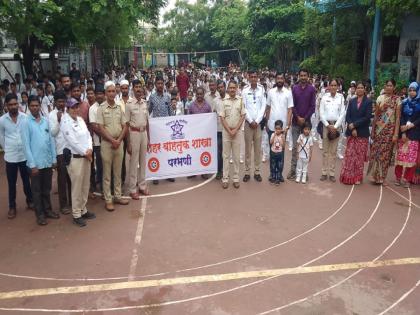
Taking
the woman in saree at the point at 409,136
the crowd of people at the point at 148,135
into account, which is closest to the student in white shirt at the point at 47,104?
the crowd of people at the point at 148,135

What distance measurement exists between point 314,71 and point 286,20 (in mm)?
5833

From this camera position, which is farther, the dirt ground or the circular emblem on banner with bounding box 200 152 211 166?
the circular emblem on banner with bounding box 200 152 211 166

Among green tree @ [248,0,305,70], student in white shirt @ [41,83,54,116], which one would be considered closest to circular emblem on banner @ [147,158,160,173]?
student in white shirt @ [41,83,54,116]

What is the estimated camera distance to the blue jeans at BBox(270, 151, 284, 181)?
7441 millimetres

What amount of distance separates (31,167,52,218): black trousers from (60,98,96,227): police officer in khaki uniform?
0.45 metres

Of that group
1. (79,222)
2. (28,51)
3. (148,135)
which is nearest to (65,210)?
(79,222)

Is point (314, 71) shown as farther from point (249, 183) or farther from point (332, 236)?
point (332, 236)

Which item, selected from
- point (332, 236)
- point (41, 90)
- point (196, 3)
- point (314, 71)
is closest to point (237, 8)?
point (196, 3)

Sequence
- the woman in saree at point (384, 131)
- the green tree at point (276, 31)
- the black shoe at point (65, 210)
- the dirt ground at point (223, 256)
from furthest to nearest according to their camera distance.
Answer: the green tree at point (276, 31)
the woman in saree at point (384, 131)
the black shoe at point (65, 210)
the dirt ground at point (223, 256)

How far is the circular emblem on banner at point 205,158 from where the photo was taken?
25.6 feet

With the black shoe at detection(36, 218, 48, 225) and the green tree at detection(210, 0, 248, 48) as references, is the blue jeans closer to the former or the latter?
the black shoe at detection(36, 218, 48, 225)

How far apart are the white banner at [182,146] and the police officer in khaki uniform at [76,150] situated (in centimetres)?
172

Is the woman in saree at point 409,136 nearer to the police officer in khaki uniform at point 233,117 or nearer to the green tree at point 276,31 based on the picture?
the police officer in khaki uniform at point 233,117

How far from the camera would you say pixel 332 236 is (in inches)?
217
